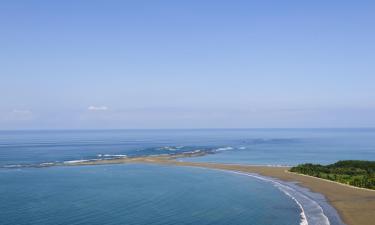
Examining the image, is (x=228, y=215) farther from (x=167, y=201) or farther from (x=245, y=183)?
(x=245, y=183)

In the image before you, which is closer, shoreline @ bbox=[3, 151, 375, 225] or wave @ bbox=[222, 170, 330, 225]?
wave @ bbox=[222, 170, 330, 225]

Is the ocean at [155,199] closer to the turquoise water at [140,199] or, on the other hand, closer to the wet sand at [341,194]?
the turquoise water at [140,199]

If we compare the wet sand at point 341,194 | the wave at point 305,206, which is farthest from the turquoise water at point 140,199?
the wet sand at point 341,194

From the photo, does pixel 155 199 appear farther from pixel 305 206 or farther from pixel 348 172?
pixel 348 172

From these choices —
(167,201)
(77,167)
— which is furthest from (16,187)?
(77,167)

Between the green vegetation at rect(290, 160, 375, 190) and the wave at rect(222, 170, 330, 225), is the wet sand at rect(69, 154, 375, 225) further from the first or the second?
the wave at rect(222, 170, 330, 225)

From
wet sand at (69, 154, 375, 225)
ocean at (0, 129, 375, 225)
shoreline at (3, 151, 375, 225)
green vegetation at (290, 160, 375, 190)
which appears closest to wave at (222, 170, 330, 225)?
ocean at (0, 129, 375, 225)
